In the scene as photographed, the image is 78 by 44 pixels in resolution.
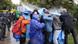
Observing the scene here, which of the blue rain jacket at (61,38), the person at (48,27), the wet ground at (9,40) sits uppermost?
the person at (48,27)

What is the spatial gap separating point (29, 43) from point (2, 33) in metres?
7.24

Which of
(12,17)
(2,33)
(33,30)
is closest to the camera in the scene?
(33,30)

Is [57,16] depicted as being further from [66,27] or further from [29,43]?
[29,43]

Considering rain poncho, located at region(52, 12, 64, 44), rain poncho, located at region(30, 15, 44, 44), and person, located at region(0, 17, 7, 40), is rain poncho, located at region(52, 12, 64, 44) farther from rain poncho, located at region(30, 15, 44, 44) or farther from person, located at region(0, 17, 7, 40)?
person, located at region(0, 17, 7, 40)

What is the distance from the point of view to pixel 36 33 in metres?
9.96

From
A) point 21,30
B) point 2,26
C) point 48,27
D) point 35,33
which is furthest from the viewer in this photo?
point 2,26

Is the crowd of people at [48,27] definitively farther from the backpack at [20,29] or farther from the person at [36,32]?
the backpack at [20,29]

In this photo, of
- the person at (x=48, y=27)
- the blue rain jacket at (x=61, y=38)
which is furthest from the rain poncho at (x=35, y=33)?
the blue rain jacket at (x=61, y=38)

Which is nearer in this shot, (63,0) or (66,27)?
(66,27)

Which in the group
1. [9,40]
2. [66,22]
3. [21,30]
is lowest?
[9,40]

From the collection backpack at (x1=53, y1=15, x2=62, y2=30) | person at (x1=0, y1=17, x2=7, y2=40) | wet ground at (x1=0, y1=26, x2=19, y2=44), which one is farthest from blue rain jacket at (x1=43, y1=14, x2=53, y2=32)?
person at (x1=0, y1=17, x2=7, y2=40)

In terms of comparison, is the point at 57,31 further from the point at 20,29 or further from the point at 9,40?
the point at 9,40

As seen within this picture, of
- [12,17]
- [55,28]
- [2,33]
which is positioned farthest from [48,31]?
[12,17]

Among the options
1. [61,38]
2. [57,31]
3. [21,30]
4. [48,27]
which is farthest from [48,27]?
[21,30]
